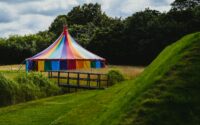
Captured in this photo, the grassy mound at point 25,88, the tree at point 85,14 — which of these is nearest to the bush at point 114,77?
the grassy mound at point 25,88

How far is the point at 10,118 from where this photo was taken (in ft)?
50.8

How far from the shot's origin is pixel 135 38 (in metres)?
66.5

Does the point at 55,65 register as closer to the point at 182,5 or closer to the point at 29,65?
the point at 29,65

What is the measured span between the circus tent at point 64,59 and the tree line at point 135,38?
17.3 meters

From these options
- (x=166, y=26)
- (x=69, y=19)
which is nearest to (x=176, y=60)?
(x=166, y=26)

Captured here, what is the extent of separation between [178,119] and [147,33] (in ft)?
196

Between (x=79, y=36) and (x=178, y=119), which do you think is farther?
(x=79, y=36)

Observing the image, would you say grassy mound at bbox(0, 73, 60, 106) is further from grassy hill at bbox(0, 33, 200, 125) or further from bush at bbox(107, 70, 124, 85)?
grassy hill at bbox(0, 33, 200, 125)

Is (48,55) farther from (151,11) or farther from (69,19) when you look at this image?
(69,19)

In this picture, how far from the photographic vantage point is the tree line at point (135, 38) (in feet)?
202

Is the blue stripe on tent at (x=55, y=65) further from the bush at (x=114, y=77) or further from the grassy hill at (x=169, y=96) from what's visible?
the grassy hill at (x=169, y=96)

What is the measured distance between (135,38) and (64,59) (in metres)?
25.6

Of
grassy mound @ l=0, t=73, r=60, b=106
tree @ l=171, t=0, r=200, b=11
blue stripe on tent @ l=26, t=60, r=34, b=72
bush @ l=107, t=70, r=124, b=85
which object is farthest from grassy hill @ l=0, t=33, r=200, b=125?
tree @ l=171, t=0, r=200, b=11

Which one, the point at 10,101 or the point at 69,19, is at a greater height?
the point at 69,19
